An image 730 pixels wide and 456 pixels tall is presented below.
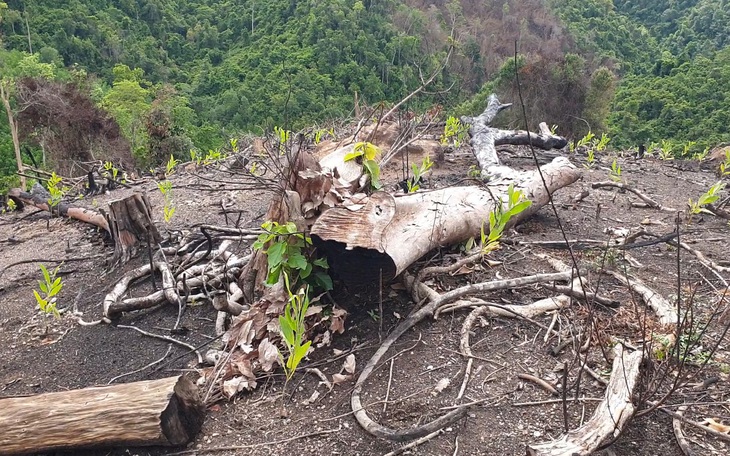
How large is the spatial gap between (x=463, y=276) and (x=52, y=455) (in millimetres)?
2187

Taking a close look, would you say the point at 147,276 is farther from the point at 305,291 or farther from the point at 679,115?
the point at 679,115

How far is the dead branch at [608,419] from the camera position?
1435 millimetres

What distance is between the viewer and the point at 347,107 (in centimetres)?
2523

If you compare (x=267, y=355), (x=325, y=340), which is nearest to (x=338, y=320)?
(x=325, y=340)

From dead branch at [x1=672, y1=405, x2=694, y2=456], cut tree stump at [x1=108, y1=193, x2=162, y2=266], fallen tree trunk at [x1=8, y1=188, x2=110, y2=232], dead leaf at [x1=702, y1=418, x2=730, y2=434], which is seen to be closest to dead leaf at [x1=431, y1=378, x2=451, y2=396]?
dead branch at [x1=672, y1=405, x2=694, y2=456]

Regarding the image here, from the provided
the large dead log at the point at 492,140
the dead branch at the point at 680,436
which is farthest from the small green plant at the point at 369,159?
the large dead log at the point at 492,140

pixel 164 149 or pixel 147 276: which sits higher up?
pixel 147 276

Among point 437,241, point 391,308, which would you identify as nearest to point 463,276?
point 437,241

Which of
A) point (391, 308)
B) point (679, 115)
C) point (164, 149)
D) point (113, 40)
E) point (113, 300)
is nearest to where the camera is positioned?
point (391, 308)

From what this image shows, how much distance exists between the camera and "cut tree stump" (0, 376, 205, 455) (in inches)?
73.0

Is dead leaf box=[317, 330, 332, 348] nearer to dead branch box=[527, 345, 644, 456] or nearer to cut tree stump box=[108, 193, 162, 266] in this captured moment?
dead branch box=[527, 345, 644, 456]

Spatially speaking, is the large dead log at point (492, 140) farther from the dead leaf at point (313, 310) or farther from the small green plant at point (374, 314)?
the dead leaf at point (313, 310)

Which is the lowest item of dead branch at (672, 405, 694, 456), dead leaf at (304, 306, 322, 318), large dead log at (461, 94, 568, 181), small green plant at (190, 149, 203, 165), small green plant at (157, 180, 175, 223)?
small green plant at (190, 149, 203, 165)

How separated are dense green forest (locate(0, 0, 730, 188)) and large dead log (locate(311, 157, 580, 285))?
968 cm
